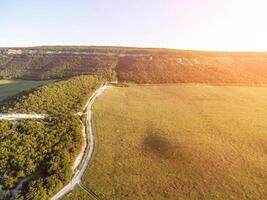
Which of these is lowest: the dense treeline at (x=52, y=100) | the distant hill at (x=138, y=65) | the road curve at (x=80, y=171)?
the road curve at (x=80, y=171)

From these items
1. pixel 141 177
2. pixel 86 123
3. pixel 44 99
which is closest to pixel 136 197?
pixel 141 177

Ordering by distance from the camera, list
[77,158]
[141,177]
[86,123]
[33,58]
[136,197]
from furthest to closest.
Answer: [33,58], [86,123], [77,158], [141,177], [136,197]

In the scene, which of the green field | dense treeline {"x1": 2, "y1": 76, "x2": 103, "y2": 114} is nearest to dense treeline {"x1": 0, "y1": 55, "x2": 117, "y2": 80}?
dense treeline {"x1": 2, "y1": 76, "x2": 103, "y2": 114}

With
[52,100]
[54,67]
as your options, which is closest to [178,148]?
[52,100]

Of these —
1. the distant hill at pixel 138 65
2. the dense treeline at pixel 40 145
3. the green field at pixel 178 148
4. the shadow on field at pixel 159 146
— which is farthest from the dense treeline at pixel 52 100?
the distant hill at pixel 138 65

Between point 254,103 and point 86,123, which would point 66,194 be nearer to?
point 86,123

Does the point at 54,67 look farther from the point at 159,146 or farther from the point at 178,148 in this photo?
the point at 178,148

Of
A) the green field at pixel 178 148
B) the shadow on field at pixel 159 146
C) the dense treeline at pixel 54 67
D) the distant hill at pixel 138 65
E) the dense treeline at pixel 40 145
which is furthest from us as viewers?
the dense treeline at pixel 54 67

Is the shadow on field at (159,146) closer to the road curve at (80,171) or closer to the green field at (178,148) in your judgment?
the green field at (178,148)
